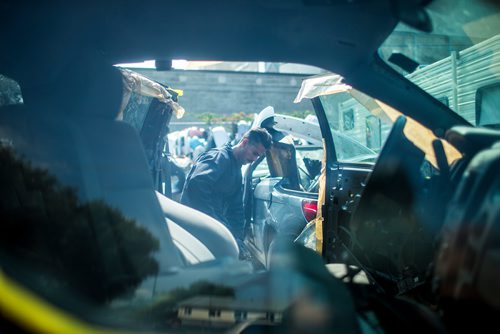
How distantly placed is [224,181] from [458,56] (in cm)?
221

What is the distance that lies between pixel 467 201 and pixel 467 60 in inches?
41.4

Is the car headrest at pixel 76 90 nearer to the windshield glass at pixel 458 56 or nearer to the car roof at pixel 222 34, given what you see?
the car roof at pixel 222 34

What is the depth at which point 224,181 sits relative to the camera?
3.70m

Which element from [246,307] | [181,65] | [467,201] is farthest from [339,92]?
[246,307]

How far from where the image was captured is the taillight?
355 cm

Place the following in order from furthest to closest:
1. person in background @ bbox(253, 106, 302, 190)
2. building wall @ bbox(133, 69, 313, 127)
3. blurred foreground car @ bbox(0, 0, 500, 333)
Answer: person in background @ bbox(253, 106, 302, 190) → building wall @ bbox(133, 69, 313, 127) → blurred foreground car @ bbox(0, 0, 500, 333)

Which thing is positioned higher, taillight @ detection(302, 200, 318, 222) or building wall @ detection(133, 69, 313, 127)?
building wall @ detection(133, 69, 313, 127)

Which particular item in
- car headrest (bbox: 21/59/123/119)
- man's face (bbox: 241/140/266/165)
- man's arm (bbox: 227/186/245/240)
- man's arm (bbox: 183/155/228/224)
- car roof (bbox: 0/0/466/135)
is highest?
car roof (bbox: 0/0/466/135)

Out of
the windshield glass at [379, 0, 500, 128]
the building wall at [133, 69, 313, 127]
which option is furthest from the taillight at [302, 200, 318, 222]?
the windshield glass at [379, 0, 500, 128]

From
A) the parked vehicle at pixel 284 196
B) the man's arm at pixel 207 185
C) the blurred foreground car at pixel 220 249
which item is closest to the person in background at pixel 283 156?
the parked vehicle at pixel 284 196

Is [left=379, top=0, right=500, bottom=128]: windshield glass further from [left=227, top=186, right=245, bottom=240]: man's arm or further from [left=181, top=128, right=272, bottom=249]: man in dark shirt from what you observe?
[left=227, top=186, right=245, bottom=240]: man's arm

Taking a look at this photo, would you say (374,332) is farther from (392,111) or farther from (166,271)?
(392,111)

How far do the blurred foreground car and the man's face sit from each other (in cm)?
169

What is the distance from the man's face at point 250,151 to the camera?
378 centimetres
